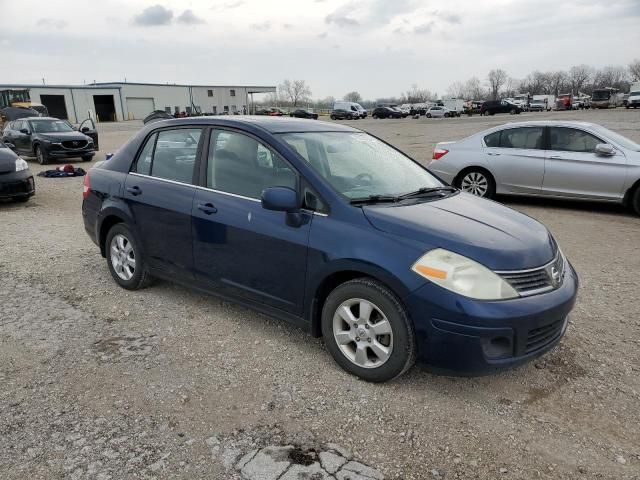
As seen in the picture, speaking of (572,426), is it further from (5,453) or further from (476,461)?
(5,453)

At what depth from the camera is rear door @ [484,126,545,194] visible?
816 cm

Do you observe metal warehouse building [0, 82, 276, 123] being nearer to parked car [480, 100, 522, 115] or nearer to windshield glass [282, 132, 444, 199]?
parked car [480, 100, 522, 115]

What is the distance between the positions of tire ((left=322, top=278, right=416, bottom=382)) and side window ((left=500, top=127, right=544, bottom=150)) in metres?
6.36

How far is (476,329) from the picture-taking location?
2756 millimetres

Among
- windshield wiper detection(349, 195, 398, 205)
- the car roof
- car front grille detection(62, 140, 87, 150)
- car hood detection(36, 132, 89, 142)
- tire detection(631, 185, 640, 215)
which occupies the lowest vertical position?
tire detection(631, 185, 640, 215)

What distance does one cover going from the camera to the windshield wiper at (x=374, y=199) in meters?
3.31

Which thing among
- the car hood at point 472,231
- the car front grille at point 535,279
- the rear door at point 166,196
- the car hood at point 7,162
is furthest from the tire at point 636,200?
the car hood at point 7,162

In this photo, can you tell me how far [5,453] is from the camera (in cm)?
258

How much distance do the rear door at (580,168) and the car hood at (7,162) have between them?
909 cm

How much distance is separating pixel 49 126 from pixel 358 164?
15635 millimetres

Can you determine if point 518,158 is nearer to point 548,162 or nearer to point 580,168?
point 548,162

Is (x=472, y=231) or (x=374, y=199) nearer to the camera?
(x=472, y=231)

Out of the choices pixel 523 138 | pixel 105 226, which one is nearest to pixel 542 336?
pixel 105 226

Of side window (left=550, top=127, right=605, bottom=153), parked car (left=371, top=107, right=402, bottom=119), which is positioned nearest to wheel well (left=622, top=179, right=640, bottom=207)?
side window (left=550, top=127, right=605, bottom=153)
